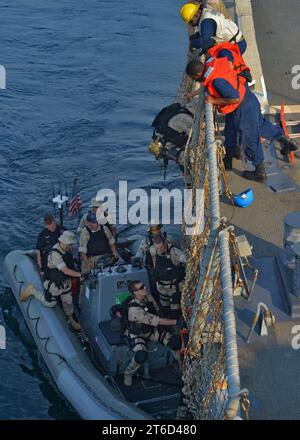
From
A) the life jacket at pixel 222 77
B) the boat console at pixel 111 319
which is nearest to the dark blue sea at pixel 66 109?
the boat console at pixel 111 319

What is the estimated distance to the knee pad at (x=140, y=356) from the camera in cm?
1128

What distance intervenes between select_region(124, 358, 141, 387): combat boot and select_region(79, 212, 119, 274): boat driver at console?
85.0 inches

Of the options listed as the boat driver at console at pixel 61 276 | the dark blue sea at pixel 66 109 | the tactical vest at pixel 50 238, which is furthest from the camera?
the dark blue sea at pixel 66 109

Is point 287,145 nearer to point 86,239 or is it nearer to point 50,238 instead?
point 86,239

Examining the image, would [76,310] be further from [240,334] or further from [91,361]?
[240,334]

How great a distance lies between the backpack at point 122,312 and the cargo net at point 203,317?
1.55 meters

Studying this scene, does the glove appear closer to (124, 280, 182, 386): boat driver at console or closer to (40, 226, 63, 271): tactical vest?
(40, 226, 63, 271): tactical vest

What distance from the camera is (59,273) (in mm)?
12672

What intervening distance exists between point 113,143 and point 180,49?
316 inches

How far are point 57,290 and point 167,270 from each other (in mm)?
2370

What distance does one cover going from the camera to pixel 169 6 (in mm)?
35312

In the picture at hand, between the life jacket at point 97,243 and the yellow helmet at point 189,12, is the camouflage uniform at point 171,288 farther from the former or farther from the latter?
the yellow helmet at point 189,12

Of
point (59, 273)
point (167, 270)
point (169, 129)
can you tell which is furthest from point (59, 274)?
point (169, 129)

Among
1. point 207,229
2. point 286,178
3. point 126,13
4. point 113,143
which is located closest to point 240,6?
point 113,143
